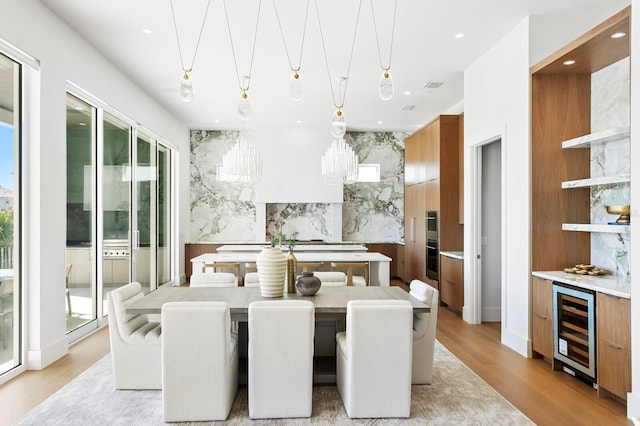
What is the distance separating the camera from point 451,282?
6250 millimetres

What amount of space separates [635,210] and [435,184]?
3.97m

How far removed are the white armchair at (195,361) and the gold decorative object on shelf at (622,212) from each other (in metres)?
3.05

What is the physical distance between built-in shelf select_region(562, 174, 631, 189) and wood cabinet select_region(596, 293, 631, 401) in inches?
34.8

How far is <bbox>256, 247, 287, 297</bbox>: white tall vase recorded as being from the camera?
339 centimetres

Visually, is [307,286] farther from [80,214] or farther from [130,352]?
[80,214]

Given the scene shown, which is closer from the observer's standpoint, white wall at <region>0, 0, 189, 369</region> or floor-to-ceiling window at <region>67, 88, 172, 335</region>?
white wall at <region>0, 0, 189, 369</region>

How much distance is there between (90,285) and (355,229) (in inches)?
221

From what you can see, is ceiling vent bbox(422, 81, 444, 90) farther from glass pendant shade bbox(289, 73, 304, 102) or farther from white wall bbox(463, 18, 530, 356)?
glass pendant shade bbox(289, 73, 304, 102)

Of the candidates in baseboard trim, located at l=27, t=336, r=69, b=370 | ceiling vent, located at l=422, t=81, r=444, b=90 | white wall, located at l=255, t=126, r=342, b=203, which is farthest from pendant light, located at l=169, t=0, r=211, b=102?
white wall, located at l=255, t=126, r=342, b=203

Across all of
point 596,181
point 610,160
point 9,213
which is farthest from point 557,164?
point 9,213

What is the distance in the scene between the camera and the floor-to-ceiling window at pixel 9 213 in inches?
140

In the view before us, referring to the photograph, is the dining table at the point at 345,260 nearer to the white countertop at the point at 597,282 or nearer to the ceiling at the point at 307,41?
the white countertop at the point at 597,282

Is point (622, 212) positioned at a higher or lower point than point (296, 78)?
lower

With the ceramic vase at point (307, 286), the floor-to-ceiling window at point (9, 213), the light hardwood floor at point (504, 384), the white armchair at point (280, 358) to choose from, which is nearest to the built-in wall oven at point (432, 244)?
the light hardwood floor at point (504, 384)
